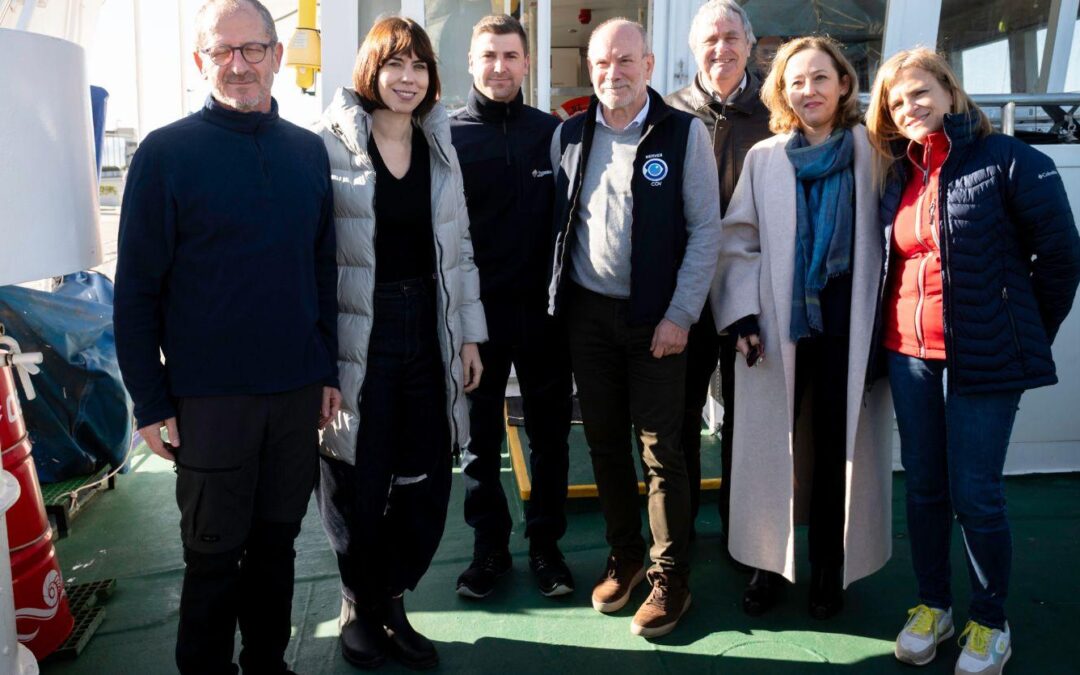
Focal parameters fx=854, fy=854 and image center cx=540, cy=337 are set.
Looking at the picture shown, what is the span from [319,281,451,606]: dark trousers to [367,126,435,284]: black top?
54 millimetres

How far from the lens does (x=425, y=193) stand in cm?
240

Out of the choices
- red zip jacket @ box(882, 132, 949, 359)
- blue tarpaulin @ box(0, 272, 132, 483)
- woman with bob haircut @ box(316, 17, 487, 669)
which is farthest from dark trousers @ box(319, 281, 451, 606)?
blue tarpaulin @ box(0, 272, 132, 483)

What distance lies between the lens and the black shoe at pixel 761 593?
9.35 feet

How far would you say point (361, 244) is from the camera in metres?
2.28

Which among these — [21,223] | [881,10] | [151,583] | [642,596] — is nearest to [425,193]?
[21,223]

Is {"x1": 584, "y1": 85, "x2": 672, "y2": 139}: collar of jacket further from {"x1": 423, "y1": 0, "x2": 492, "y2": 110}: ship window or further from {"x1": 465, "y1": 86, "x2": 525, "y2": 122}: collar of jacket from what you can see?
{"x1": 423, "y1": 0, "x2": 492, "y2": 110}: ship window

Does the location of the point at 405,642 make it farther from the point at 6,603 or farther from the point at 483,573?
the point at 6,603

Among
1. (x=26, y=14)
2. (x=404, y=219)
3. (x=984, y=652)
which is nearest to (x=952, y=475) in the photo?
(x=984, y=652)

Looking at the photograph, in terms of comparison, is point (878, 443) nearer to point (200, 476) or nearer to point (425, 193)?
point (425, 193)

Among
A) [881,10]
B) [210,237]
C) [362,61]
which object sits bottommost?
[210,237]

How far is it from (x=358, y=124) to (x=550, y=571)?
1651mm

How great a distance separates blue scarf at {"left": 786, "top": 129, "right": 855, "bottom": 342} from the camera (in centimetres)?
254

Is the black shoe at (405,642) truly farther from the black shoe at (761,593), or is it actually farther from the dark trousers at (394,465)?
the black shoe at (761,593)

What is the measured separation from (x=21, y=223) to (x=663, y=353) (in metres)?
1.69
